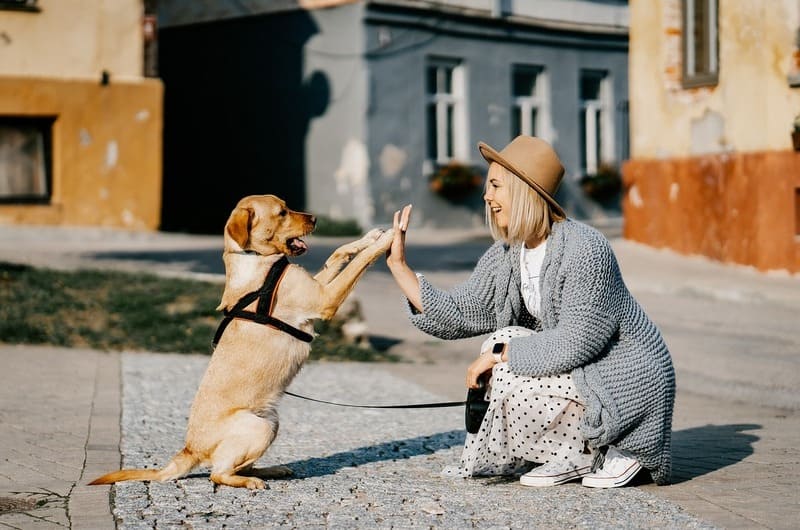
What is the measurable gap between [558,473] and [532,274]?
909 millimetres

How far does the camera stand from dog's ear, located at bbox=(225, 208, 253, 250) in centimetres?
535

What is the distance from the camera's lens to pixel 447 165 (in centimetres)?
2298

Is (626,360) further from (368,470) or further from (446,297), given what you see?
(368,470)

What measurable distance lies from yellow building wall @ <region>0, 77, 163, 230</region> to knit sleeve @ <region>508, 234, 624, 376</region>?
15.3 meters

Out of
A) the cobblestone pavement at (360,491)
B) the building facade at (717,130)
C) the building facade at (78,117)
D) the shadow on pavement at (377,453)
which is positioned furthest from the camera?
the building facade at (78,117)

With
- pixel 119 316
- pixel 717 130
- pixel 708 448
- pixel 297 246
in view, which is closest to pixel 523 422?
pixel 297 246

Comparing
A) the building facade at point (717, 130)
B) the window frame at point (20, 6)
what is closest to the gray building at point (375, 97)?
the window frame at point (20, 6)

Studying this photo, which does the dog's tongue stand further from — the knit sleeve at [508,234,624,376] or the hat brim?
the knit sleeve at [508,234,624,376]

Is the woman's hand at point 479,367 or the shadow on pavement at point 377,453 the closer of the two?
the woman's hand at point 479,367

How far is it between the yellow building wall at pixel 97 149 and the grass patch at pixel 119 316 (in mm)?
7348

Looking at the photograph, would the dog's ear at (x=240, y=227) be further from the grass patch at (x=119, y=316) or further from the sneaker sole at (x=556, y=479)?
the grass patch at (x=119, y=316)

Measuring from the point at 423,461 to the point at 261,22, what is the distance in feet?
61.0

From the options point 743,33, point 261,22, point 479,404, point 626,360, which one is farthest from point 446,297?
point 261,22

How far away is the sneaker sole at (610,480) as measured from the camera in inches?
205
